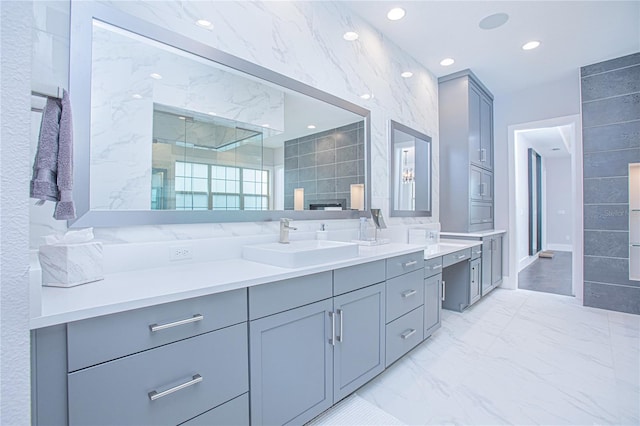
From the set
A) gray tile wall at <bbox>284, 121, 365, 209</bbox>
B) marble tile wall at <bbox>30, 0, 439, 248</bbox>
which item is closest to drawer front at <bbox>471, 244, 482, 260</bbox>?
marble tile wall at <bbox>30, 0, 439, 248</bbox>

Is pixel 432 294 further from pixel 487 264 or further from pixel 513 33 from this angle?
pixel 513 33

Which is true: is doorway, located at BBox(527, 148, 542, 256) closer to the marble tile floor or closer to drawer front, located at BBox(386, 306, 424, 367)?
the marble tile floor

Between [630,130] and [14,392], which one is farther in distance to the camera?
[630,130]

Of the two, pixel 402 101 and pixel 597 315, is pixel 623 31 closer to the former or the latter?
pixel 402 101

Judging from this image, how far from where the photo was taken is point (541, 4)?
2605 mm

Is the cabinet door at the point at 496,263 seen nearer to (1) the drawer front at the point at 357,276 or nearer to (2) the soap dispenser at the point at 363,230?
(2) the soap dispenser at the point at 363,230

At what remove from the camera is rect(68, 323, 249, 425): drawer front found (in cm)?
86

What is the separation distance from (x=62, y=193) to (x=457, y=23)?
3.36 meters

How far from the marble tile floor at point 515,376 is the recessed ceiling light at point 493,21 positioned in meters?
2.94

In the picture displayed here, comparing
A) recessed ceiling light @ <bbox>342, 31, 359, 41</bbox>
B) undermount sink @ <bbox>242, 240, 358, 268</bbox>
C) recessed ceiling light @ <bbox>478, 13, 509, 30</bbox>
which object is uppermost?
recessed ceiling light @ <bbox>478, 13, 509, 30</bbox>

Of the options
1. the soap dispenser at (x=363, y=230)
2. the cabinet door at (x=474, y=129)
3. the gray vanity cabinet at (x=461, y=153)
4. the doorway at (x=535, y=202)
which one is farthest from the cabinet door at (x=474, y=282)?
the doorway at (x=535, y=202)

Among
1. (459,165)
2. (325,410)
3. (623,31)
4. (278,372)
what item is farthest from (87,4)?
(623,31)

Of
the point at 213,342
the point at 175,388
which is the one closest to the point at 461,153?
the point at 213,342

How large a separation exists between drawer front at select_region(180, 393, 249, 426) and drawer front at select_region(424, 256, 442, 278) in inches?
65.6
